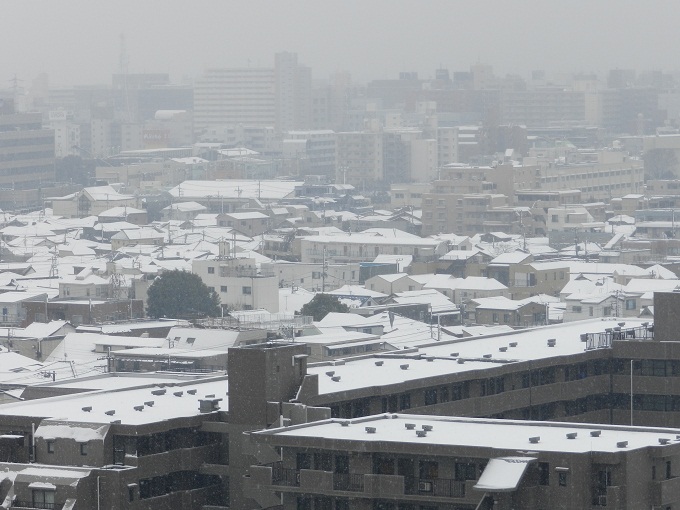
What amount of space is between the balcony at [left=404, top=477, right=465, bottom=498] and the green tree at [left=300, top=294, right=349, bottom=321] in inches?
758

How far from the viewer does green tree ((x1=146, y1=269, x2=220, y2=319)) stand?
3297 cm

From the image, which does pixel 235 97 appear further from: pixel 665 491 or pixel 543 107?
pixel 665 491

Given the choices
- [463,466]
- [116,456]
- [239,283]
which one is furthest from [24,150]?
[463,466]

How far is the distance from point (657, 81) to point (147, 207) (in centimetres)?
7381

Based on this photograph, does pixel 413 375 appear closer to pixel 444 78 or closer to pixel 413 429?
pixel 413 429

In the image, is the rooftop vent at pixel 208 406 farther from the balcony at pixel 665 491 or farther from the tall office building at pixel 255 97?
the tall office building at pixel 255 97

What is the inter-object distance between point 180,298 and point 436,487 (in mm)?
21178

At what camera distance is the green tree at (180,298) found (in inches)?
1298

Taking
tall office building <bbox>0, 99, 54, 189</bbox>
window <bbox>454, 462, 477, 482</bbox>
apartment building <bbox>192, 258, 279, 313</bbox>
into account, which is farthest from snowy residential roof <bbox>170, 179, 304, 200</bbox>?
window <bbox>454, 462, 477, 482</bbox>

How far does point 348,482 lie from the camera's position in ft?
40.8

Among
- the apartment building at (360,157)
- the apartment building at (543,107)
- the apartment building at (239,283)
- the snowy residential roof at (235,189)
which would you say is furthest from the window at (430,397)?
the apartment building at (543,107)

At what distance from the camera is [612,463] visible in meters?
11.8

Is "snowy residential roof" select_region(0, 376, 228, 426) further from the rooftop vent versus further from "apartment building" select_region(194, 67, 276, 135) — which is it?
"apartment building" select_region(194, 67, 276, 135)

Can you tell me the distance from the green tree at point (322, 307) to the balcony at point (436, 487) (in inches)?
758
